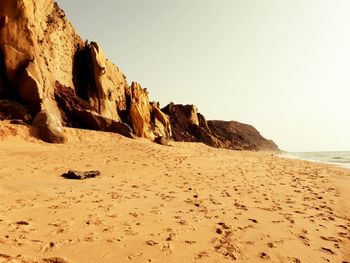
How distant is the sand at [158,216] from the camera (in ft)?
13.9

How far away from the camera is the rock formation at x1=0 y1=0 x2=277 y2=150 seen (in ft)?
54.2

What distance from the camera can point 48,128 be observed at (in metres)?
15.0

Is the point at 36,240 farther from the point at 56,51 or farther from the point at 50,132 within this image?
the point at 56,51

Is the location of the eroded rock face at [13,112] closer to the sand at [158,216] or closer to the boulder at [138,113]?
the sand at [158,216]

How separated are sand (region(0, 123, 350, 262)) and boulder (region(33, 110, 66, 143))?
9.01 ft

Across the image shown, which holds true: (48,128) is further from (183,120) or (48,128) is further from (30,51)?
(183,120)

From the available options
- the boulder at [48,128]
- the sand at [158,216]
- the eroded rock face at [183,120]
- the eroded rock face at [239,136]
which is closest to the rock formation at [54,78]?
the boulder at [48,128]

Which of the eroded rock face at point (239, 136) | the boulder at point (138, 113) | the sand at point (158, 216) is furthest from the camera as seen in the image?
the eroded rock face at point (239, 136)

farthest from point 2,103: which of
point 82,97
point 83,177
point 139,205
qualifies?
point 139,205

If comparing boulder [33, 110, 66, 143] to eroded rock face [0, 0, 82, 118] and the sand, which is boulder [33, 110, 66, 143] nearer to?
eroded rock face [0, 0, 82, 118]

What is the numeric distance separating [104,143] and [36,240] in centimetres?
1335

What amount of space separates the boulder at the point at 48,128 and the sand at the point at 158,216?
9.01 feet

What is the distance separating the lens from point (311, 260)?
4.50m

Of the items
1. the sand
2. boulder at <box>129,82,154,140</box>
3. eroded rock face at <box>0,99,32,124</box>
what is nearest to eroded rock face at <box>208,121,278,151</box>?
boulder at <box>129,82,154,140</box>
